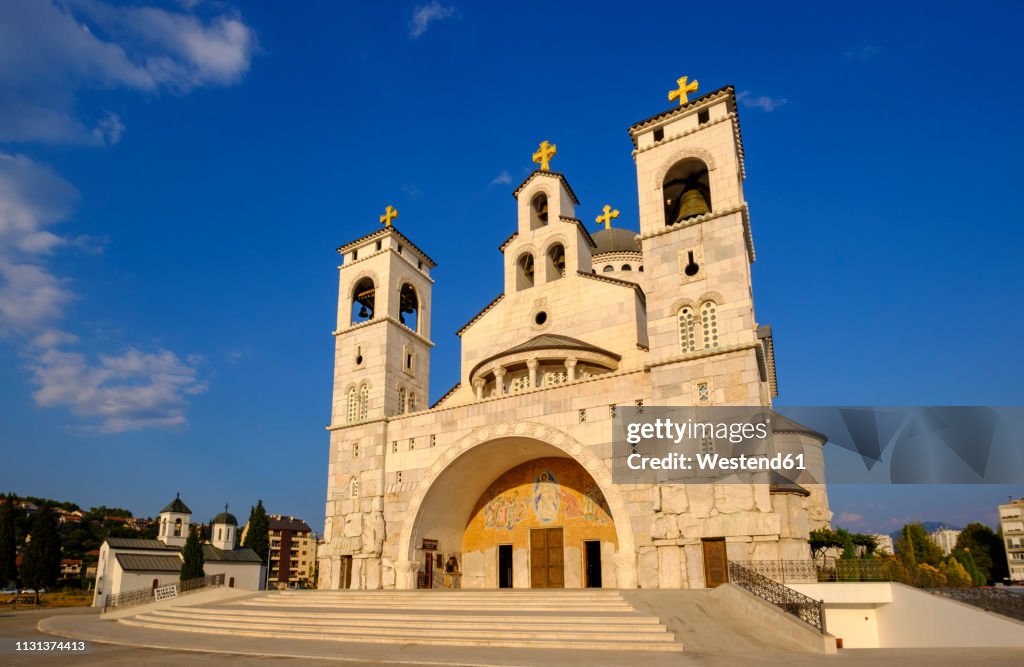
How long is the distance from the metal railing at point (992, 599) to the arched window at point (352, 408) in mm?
20980

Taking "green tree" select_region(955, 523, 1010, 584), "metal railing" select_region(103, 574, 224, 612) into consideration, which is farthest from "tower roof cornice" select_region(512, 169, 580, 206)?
"green tree" select_region(955, 523, 1010, 584)

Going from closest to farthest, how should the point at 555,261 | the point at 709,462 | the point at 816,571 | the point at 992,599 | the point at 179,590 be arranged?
the point at 992,599, the point at 816,571, the point at 709,462, the point at 555,261, the point at 179,590

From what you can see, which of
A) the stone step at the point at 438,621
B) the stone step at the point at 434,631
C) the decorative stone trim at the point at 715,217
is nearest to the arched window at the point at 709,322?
the decorative stone trim at the point at 715,217

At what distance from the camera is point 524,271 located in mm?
28469

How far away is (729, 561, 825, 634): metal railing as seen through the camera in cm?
1186

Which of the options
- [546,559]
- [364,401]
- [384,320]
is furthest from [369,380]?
[546,559]

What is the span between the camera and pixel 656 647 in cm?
1130

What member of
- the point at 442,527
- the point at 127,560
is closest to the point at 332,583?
the point at 442,527

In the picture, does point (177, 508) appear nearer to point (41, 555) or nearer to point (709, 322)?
point (41, 555)

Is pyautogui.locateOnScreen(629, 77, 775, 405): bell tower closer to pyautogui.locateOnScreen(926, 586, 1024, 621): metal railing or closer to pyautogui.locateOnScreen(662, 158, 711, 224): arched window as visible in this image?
pyautogui.locateOnScreen(662, 158, 711, 224): arched window

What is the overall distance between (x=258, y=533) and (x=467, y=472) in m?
34.3

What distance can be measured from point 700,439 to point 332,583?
603 inches

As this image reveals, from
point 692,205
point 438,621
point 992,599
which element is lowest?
point 438,621

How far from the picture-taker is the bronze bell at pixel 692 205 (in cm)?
2225
